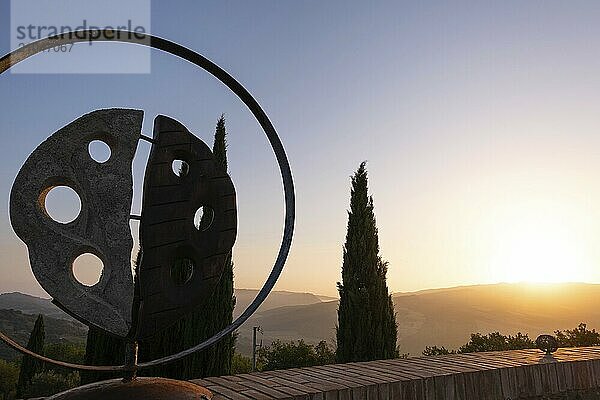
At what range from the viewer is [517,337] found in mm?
9742

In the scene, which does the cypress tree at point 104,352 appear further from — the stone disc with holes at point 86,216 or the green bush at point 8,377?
the green bush at point 8,377

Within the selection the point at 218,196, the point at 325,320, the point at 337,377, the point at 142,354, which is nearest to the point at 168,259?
the point at 218,196

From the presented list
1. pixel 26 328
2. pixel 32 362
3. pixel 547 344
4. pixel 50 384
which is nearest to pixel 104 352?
pixel 50 384

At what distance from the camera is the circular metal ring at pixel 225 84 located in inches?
110

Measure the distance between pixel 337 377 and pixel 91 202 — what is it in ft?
9.02

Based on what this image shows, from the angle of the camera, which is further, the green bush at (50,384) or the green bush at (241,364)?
the green bush at (241,364)

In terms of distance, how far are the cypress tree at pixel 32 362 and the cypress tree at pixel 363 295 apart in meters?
5.11

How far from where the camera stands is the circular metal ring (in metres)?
2.78

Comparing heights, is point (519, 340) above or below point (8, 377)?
above

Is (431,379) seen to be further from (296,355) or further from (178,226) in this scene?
(296,355)

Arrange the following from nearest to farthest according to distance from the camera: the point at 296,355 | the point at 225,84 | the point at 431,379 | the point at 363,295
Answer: the point at 225,84 → the point at 431,379 → the point at 363,295 → the point at 296,355

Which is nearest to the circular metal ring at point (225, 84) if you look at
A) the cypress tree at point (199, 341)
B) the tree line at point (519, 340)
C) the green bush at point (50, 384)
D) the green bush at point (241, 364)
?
the cypress tree at point (199, 341)

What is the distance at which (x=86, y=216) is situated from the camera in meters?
2.87

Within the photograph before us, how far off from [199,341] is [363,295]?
11.4ft
